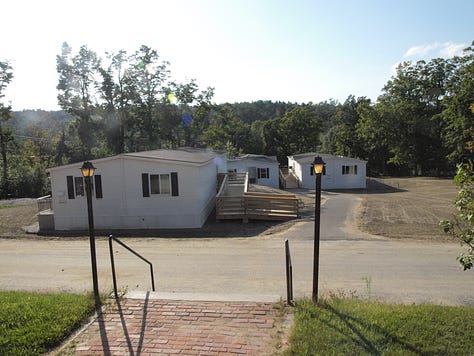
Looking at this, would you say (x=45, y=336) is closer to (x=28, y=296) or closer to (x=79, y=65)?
(x=28, y=296)

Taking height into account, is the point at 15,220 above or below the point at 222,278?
below

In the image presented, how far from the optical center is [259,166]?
36500 mm

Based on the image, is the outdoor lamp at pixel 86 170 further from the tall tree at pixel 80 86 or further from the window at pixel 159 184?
the tall tree at pixel 80 86

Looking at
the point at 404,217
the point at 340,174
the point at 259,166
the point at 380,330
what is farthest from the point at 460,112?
the point at 380,330

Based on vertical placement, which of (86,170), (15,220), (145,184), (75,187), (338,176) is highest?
(86,170)

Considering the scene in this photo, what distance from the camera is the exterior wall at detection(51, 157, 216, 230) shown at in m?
17.1

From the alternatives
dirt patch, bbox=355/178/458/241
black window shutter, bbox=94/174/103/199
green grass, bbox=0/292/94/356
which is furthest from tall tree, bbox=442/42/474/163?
green grass, bbox=0/292/94/356

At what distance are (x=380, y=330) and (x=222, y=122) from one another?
169ft

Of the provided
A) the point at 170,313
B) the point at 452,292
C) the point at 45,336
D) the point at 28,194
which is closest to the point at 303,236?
the point at 452,292

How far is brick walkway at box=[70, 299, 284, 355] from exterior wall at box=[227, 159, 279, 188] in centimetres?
3027

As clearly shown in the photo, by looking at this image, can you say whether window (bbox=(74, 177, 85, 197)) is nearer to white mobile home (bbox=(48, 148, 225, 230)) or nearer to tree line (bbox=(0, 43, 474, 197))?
white mobile home (bbox=(48, 148, 225, 230))

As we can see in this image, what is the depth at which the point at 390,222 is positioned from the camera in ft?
54.8

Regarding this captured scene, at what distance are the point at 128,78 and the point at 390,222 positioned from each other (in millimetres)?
32234

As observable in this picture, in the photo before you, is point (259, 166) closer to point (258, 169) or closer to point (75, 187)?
point (258, 169)
